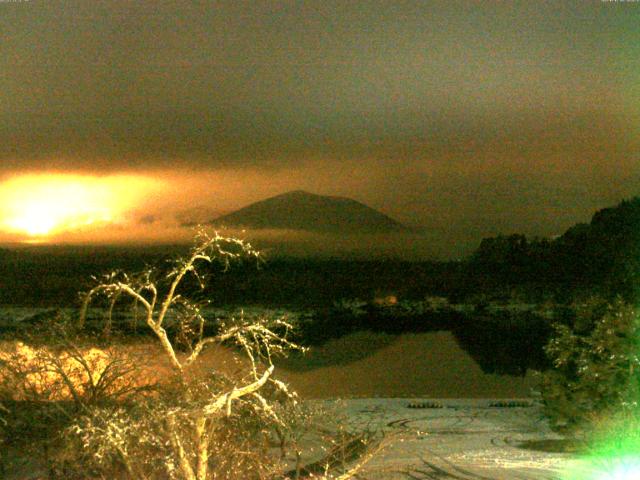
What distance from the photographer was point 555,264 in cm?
7525

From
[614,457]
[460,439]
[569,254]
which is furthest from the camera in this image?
[569,254]

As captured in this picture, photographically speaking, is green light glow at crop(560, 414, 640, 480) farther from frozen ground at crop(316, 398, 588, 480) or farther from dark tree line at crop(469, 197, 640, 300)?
dark tree line at crop(469, 197, 640, 300)

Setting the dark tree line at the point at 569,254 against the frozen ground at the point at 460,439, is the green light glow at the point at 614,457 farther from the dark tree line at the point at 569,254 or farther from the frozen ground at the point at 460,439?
the dark tree line at the point at 569,254

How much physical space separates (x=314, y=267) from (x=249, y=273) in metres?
11.1

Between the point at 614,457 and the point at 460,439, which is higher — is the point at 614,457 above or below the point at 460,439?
above

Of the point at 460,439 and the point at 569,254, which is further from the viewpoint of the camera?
the point at 569,254

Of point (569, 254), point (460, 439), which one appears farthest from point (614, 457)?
point (569, 254)

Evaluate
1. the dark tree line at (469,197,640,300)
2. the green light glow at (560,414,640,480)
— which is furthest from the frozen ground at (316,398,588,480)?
the dark tree line at (469,197,640,300)

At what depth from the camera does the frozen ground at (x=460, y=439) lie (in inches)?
533

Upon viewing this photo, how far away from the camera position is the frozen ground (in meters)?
13.5

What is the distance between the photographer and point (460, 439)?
17438 millimetres

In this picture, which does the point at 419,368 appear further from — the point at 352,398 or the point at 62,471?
the point at 62,471

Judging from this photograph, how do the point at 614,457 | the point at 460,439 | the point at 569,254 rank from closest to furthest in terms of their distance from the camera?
1. the point at 614,457
2. the point at 460,439
3. the point at 569,254

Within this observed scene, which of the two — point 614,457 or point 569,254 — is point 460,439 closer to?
point 614,457
